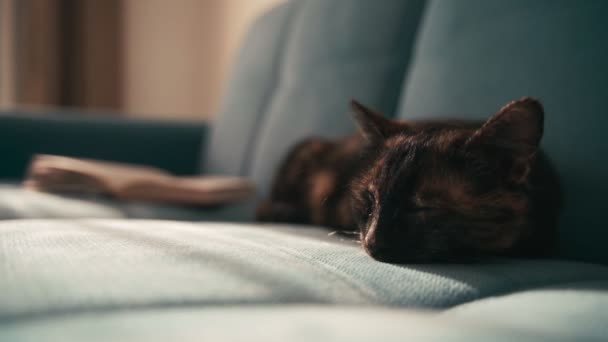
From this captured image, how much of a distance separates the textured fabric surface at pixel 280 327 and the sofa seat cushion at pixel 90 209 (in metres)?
0.90

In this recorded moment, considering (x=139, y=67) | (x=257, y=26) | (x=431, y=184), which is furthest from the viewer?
(x=139, y=67)

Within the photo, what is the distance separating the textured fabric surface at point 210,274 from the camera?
0.49 m

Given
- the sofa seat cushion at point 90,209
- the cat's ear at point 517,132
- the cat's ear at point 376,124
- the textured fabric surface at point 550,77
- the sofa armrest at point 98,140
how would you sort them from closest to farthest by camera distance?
the cat's ear at point 517,132 → the textured fabric surface at point 550,77 → the cat's ear at point 376,124 → the sofa seat cushion at point 90,209 → the sofa armrest at point 98,140

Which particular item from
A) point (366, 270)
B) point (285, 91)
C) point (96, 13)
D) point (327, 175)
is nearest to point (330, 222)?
point (327, 175)

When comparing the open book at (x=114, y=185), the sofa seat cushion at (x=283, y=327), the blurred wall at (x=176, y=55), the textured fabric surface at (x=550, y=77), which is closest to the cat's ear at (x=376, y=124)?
the textured fabric surface at (x=550, y=77)

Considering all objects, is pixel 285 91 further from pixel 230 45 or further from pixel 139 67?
pixel 139 67

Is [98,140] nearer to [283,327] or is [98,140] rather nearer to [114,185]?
[114,185]

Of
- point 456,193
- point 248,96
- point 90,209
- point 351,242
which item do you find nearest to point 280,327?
point 456,193

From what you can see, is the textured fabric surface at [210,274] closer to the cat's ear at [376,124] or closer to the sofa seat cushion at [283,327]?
the sofa seat cushion at [283,327]

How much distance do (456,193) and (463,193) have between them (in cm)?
1

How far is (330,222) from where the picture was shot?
130cm

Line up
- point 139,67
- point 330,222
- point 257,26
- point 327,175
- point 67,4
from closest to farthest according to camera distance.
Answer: point 330,222 → point 327,175 → point 257,26 → point 67,4 → point 139,67

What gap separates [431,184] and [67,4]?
354 cm

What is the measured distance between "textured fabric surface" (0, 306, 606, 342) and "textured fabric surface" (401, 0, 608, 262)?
0.47 metres
